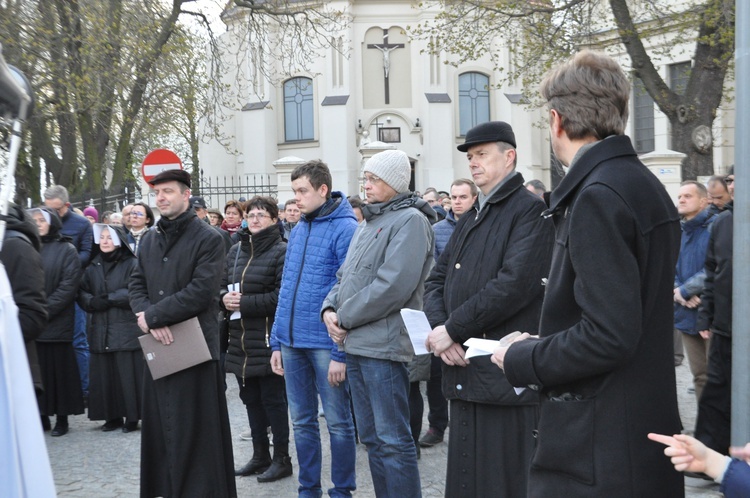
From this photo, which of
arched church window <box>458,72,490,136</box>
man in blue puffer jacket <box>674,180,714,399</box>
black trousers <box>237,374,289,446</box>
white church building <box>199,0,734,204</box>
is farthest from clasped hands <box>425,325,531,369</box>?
arched church window <box>458,72,490,136</box>

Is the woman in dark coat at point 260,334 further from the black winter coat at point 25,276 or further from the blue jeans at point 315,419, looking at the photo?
the black winter coat at point 25,276

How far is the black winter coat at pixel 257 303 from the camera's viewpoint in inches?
256

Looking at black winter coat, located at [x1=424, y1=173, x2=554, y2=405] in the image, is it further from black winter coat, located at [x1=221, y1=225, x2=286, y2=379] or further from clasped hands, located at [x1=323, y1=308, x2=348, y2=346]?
black winter coat, located at [x1=221, y1=225, x2=286, y2=379]

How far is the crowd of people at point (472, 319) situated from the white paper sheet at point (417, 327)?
0.09 metres

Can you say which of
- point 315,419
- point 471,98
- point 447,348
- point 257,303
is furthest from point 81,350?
point 471,98

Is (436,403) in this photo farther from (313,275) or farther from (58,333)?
(58,333)

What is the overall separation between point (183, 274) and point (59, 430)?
3.71 m

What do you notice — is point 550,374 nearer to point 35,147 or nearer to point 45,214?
point 45,214

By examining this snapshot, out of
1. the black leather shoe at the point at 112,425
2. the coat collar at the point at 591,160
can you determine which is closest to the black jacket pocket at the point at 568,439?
the coat collar at the point at 591,160

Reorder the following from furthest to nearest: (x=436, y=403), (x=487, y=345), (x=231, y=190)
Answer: (x=231, y=190)
(x=436, y=403)
(x=487, y=345)

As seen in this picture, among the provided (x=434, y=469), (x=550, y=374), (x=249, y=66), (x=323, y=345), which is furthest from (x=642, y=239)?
(x=249, y=66)

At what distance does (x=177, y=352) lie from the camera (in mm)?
5438

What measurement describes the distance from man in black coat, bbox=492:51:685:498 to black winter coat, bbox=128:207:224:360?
10.3 ft

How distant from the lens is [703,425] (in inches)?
232
